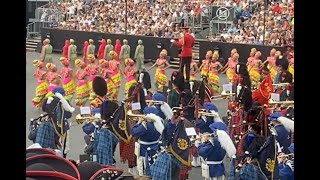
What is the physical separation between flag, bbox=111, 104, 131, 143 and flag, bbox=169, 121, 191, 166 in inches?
51.5

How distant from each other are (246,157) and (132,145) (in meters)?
2.60

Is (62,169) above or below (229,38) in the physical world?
below

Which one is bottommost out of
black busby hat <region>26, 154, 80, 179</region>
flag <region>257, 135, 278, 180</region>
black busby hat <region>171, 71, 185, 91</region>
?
flag <region>257, 135, 278, 180</region>

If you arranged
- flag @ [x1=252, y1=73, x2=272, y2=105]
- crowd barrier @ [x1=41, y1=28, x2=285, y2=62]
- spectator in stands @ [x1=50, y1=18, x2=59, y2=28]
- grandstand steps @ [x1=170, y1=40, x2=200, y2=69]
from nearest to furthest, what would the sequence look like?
flag @ [x1=252, y1=73, x2=272, y2=105]
crowd barrier @ [x1=41, y1=28, x2=285, y2=62]
grandstand steps @ [x1=170, y1=40, x2=200, y2=69]
spectator in stands @ [x1=50, y1=18, x2=59, y2=28]

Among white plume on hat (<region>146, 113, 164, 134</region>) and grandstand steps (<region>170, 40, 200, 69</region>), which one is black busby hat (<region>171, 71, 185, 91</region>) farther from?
grandstand steps (<region>170, 40, 200, 69</region>)

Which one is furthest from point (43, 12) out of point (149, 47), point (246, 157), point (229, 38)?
point (246, 157)

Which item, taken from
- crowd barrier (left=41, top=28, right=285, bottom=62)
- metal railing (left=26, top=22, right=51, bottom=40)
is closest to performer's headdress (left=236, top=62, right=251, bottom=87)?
crowd barrier (left=41, top=28, right=285, bottom=62)

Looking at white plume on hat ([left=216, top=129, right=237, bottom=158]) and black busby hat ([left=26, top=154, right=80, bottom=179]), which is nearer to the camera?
black busby hat ([left=26, top=154, right=80, bottom=179])

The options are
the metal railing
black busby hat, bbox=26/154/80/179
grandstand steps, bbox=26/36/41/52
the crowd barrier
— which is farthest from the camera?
the metal railing

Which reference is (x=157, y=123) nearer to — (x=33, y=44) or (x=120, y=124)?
(x=120, y=124)

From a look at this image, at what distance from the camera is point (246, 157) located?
24.6ft

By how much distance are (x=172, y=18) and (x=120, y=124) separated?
16694 mm

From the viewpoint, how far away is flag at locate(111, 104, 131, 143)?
9.10 m
